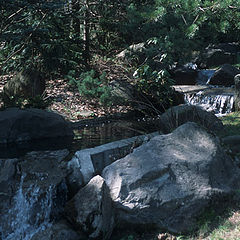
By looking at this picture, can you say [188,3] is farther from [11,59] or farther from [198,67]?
[198,67]

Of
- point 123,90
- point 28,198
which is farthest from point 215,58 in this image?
point 28,198

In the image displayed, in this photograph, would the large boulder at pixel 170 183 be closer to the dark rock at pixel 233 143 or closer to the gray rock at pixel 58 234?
the gray rock at pixel 58 234

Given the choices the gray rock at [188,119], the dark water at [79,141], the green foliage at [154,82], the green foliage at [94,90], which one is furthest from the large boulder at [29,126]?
the green foliage at [154,82]

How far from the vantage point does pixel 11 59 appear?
1181cm

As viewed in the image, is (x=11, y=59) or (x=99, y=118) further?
(x=11, y=59)

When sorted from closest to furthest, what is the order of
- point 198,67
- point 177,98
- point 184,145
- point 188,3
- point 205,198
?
point 205,198 → point 184,145 → point 188,3 → point 177,98 → point 198,67

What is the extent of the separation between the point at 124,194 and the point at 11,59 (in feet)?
31.1

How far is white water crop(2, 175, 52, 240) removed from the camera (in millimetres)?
3881

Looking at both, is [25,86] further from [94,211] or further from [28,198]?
[94,211]

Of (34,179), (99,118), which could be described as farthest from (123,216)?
(99,118)

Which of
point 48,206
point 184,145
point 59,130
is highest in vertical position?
point 184,145

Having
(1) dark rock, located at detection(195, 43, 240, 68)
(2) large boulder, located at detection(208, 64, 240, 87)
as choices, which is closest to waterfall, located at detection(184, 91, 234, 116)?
(2) large boulder, located at detection(208, 64, 240, 87)

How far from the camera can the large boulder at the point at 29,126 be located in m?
7.21

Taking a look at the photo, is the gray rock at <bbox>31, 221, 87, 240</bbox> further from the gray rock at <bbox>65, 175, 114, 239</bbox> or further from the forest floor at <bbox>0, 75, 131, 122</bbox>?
the forest floor at <bbox>0, 75, 131, 122</bbox>
